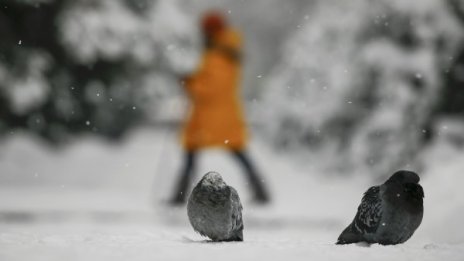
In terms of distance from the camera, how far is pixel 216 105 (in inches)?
405

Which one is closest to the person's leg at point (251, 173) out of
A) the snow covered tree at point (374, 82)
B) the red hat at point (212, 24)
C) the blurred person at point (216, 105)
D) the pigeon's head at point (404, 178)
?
the blurred person at point (216, 105)

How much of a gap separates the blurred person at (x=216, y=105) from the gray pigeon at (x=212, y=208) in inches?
220

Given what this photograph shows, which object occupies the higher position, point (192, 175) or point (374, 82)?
point (374, 82)

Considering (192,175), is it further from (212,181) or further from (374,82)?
(212,181)

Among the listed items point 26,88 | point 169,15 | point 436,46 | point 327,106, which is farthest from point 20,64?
point 436,46

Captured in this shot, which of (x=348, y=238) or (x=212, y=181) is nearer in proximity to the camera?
(x=212, y=181)

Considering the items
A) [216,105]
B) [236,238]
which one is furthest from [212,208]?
[216,105]

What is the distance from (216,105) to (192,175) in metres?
0.98

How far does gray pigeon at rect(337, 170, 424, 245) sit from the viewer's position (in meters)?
4.19

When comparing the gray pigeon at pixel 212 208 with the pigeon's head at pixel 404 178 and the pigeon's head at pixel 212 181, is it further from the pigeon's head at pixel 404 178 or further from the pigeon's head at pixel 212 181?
the pigeon's head at pixel 404 178

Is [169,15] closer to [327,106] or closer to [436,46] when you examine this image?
[327,106]

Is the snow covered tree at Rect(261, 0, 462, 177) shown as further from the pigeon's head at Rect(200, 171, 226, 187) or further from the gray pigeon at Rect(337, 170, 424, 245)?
the pigeon's head at Rect(200, 171, 226, 187)

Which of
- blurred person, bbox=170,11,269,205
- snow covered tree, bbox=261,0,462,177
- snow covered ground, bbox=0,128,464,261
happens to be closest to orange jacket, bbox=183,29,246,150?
blurred person, bbox=170,11,269,205

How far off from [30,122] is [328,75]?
5484mm
